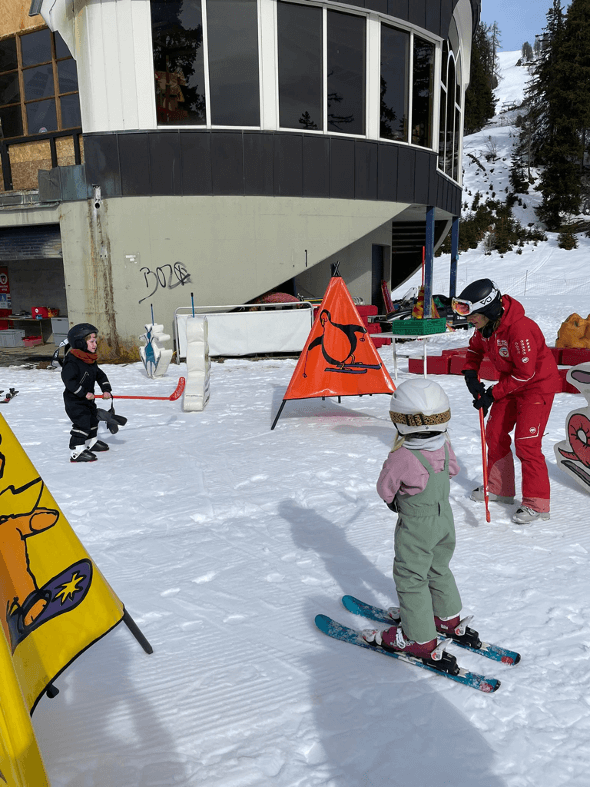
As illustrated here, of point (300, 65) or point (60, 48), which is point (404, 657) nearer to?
point (300, 65)

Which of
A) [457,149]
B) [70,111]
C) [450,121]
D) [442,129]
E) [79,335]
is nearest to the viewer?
[79,335]

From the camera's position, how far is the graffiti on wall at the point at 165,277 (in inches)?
470

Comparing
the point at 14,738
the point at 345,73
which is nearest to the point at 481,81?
the point at 345,73

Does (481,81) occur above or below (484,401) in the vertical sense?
above

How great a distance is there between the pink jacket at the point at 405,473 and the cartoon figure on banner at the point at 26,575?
1.35 metres

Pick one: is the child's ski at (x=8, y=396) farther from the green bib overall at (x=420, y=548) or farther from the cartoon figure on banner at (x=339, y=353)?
the green bib overall at (x=420, y=548)

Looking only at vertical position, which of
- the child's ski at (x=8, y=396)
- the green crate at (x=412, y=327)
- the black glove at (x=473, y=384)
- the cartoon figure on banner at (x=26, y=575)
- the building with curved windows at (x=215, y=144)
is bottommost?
the child's ski at (x=8, y=396)

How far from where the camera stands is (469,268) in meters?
28.4

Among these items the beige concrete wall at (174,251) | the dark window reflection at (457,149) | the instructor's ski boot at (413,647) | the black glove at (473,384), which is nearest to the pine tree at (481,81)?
the dark window reflection at (457,149)

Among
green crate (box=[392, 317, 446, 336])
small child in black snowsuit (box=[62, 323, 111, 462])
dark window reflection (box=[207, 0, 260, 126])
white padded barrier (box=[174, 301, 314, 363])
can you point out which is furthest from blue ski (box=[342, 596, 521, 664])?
dark window reflection (box=[207, 0, 260, 126])

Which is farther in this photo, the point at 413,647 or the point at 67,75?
the point at 67,75

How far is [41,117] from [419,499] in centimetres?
1454

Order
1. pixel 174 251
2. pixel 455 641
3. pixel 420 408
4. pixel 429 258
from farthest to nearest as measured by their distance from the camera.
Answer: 1. pixel 429 258
2. pixel 174 251
3. pixel 455 641
4. pixel 420 408

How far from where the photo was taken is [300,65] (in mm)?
11992
